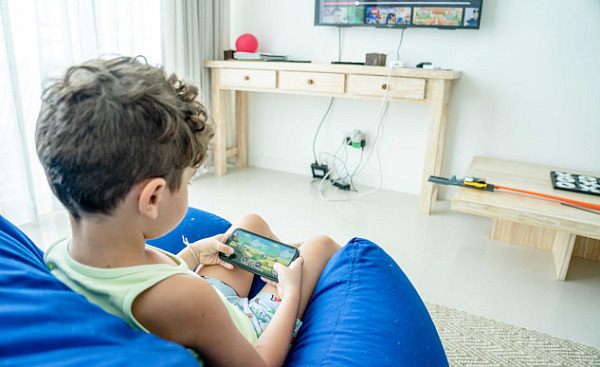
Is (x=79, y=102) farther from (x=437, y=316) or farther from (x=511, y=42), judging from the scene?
(x=511, y=42)

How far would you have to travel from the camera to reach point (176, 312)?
0.59m

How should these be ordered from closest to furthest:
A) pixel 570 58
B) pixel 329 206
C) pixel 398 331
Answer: pixel 398 331 < pixel 570 58 < pixel 329 206

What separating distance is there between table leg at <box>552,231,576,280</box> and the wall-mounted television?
1.20 meters

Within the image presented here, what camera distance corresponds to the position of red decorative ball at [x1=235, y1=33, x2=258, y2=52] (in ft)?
9.39

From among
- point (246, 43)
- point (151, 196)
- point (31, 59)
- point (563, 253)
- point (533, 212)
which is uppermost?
point (246, 43)

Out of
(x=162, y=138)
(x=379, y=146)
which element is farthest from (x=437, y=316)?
(x=379, y=146)

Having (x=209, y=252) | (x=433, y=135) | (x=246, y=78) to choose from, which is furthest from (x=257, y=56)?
(x=209, y=252)

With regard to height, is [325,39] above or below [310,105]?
above

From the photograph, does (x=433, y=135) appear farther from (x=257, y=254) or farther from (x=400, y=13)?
(x=257, y=254)

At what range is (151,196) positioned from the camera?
0.59 m

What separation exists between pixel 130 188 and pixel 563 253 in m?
1.81

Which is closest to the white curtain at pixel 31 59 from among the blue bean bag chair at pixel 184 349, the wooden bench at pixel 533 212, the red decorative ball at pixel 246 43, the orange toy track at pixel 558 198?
the red decorative ball at pixel 246 43

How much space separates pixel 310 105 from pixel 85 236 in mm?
2526

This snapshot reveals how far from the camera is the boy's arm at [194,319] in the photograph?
0.59 m
